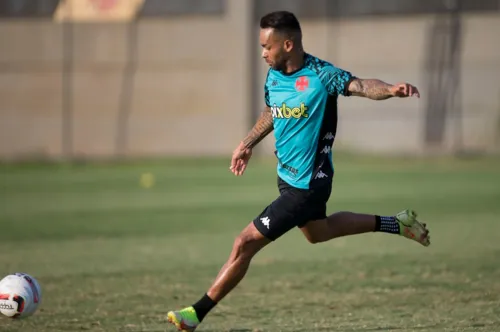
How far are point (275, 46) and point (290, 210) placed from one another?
1222 mm

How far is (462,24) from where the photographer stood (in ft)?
100.0

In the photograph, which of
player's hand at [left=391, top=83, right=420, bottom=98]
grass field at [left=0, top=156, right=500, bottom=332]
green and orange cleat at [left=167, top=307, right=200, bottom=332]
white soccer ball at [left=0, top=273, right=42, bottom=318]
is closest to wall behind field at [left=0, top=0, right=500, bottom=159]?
grass field at [left=0, top=156, right=500, bottom=332]

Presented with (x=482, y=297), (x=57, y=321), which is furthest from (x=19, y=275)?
(x=482, y=297)

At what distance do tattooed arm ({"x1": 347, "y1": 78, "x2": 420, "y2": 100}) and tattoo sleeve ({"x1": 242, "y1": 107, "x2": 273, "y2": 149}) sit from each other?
87 centimetres

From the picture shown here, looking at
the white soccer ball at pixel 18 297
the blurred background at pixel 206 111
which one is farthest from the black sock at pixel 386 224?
the blurred background at pixel 206 111

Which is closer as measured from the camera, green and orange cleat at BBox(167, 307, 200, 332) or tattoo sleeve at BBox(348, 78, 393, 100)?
tattoo sleeve at BBox(348, 78, 393, 100)

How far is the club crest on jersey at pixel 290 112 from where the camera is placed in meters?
7.51

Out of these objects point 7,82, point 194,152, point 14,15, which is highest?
point 14,15

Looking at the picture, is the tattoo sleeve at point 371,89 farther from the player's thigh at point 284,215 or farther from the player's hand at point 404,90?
the player's thigh at point 284,215

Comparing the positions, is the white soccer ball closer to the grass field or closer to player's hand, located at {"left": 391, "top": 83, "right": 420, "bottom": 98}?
the grass field

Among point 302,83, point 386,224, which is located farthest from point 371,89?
point 386,224

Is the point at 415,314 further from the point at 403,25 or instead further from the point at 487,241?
the point at 403,25

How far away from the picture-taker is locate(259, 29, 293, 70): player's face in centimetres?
748

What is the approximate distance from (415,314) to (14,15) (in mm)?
25297
